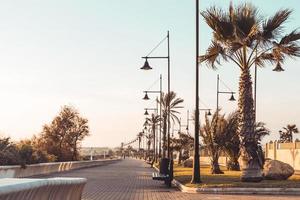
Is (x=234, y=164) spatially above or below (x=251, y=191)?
above

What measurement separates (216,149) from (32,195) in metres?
34.4

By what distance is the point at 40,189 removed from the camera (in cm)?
866

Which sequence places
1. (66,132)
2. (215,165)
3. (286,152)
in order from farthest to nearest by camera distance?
1. (66,132)
2. (286,152)
3. (215,165)

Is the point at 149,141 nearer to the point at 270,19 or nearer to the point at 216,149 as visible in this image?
the point at 216,149

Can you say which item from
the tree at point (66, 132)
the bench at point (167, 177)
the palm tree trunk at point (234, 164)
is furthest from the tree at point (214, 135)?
the tree at point (66, 132)

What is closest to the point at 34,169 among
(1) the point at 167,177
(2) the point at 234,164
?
(1) the point at 167,177

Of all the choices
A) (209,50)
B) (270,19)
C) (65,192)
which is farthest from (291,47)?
(65,192)

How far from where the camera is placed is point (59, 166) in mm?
43844

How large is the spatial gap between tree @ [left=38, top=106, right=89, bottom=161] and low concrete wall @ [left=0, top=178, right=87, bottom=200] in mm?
56892

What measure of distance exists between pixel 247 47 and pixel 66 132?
46370 millimetres

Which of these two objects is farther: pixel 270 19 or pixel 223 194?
pixel 270 19

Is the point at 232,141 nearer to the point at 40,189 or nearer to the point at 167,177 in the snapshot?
the point at 167,177

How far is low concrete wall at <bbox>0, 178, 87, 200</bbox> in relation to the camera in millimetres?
7105

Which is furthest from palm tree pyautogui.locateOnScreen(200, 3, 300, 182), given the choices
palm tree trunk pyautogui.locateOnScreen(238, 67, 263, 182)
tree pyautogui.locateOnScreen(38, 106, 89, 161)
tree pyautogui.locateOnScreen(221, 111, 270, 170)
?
tree pyautogui.locateOnScreen(38, 106, 89, 161)
